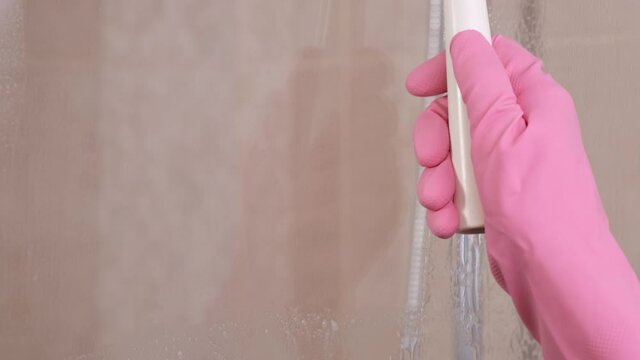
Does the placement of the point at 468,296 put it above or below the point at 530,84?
below

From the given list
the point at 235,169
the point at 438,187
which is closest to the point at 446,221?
the point at 438,187

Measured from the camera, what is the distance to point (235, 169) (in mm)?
758

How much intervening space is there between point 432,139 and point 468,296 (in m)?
0.27

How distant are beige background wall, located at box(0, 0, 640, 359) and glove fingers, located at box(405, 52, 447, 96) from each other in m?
0.20

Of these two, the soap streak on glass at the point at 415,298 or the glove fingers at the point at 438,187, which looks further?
the soap streak on glass at the point at 415,298

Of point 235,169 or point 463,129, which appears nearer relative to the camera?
point 463,129

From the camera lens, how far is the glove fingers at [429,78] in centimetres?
60

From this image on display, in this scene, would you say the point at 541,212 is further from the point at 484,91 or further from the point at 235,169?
the point at 235,169

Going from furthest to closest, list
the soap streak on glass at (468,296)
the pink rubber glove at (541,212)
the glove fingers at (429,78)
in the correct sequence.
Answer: the soap streak on glass at (468,296), the glove fingers at (429,78), the pink rubber glove at (541,212)

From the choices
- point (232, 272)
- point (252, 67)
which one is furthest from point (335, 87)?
point (232, 272)

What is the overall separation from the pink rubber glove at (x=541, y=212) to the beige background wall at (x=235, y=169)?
0.24 metres

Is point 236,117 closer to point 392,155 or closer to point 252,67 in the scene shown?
point 252,67

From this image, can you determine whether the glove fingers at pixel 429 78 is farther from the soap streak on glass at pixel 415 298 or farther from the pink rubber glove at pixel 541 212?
the soap streak on glass at pixel 415 298

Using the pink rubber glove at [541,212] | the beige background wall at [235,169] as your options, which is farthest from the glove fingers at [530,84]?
the beige background wall at [235,169]
